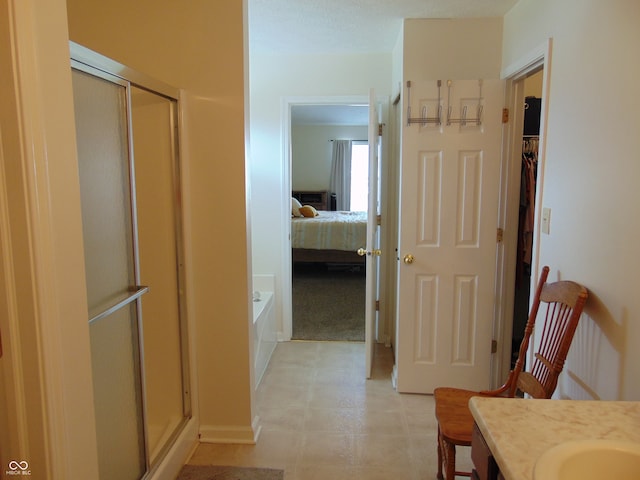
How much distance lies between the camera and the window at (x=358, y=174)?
871 centimetres

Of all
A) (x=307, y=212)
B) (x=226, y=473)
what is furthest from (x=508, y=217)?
(x=307, y=212)

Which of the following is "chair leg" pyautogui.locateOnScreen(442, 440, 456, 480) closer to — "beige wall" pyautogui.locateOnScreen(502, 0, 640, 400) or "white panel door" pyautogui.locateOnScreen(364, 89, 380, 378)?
"beige wall" pyautogui.locateOnScreen(502, 0, 640, 400)

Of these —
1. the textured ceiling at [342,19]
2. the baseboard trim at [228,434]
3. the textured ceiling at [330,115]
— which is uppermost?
the textured ceiling at [330,115]

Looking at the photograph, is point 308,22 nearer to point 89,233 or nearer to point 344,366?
point 89,233

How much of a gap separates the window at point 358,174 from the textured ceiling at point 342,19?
18.1 feet

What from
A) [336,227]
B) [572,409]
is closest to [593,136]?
[572,409]

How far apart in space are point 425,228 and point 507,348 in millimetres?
916

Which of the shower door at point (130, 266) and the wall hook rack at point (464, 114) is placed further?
the wall hook rack at point (464, 114)

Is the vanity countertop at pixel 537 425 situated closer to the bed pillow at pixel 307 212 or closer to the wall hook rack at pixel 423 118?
the wall hook rack at pixel 423 118

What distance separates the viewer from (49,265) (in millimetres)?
1050

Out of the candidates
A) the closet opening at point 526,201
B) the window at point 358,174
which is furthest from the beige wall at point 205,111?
the window at point 358,174

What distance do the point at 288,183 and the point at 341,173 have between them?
5372 millimetres

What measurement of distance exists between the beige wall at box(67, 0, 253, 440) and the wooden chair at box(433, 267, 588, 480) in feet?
3.36

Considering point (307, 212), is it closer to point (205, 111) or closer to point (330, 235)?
point (330, 235)
